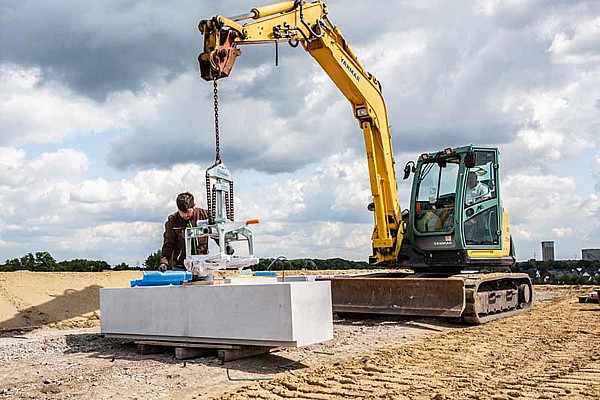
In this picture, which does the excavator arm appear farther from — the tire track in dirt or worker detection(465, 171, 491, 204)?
the tire track in dirt

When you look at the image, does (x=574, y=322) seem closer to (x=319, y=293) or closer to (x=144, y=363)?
(x=319, y=293)

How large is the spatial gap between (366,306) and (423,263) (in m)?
1.32

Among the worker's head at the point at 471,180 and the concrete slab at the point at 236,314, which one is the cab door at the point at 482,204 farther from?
the concrete slab at the point at 236,314

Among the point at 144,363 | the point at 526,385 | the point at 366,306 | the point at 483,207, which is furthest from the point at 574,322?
the point at 144,363

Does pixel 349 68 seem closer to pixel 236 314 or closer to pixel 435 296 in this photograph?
pixel 435 296

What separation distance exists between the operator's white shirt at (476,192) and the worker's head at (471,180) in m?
0.06

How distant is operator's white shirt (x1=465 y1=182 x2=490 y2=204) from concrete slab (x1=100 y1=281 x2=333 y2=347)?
4.83 metres

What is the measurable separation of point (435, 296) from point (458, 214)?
1.55 meters

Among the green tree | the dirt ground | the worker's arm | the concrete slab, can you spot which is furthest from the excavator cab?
the green tree

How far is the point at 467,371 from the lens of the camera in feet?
21.3

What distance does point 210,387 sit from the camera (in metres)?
6.08

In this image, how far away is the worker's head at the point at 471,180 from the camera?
37.0 ft

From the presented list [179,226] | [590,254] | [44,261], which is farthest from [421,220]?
[590,254]

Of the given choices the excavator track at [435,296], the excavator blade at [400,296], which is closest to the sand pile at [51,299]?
the excavator blade at [400,296]
